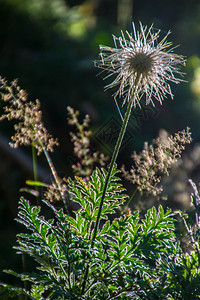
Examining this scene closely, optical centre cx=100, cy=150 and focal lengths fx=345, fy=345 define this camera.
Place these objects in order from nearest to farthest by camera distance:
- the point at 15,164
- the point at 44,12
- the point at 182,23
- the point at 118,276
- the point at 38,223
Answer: the point at 118,276 < the point at 38,223 < the point at 15,164 < the point at 44,12 < the point at 182,23

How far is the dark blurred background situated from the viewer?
2.98 meters

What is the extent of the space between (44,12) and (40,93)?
189 cm

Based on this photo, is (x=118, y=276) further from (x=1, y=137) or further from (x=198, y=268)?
(x=1, y=137)

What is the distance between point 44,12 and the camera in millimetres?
5090

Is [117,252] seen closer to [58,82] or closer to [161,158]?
[161,158]

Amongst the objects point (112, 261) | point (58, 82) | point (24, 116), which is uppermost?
point (58, 82)

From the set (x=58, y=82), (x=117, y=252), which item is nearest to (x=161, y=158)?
(x=117, y=252)

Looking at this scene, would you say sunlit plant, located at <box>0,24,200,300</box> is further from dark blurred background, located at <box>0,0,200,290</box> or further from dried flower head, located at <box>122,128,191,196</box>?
dark blurred background, located at <box>0,0,200,290</box>

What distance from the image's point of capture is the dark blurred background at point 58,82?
2977 mm

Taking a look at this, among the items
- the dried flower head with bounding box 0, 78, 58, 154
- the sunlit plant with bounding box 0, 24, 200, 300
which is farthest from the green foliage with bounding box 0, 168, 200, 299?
the dried flower head with bounding box 0, 78, 58, 154

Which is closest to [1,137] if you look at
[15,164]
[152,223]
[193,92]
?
[15,164]

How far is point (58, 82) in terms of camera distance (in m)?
4.03

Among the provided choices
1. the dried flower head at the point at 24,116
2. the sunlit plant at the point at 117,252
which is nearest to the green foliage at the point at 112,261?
the sunlit plant at the point at 117,252

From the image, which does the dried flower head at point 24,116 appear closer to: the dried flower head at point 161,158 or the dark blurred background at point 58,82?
the dried flower head at point 161,158
